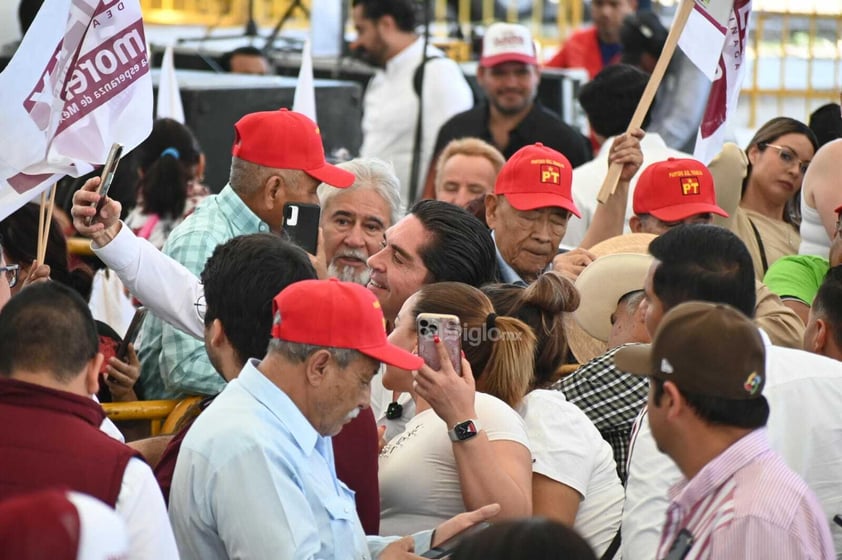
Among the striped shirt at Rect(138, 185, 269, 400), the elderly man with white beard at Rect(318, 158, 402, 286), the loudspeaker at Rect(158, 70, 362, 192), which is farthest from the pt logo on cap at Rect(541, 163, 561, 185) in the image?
the loudspeaker at Rect(158, 70, 362, 192)

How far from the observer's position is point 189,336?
5590 mm

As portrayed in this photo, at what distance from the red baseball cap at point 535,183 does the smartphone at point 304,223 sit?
3.61 ft

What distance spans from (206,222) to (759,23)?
12996mm

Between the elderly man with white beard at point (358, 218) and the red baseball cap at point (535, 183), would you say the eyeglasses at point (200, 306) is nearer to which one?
the elderly man with white beard at point (358, 218)

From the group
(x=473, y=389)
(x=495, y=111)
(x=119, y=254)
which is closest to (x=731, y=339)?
(x=473, y=389)

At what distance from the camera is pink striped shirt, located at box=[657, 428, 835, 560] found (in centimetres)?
334

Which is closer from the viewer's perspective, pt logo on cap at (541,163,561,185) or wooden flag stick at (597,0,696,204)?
pt logo on cap at (541,163,561,185)

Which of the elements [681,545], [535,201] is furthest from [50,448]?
[535,201]

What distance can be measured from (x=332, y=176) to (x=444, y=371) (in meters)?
1.67

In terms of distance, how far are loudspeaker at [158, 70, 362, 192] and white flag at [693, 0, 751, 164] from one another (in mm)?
3497

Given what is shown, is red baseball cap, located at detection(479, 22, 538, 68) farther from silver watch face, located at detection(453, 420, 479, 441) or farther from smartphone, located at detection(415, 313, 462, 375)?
silver watch face, located at detection(453, 420, 479, 441)

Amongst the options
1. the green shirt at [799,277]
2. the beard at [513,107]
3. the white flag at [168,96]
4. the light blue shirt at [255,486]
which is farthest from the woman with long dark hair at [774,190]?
the light blue shirt at [255,486]

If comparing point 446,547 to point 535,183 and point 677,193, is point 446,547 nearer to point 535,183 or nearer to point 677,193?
point 535,183

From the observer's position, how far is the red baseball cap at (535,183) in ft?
20.8
